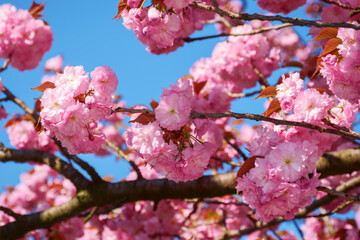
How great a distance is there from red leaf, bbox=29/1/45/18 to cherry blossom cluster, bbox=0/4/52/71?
41mm

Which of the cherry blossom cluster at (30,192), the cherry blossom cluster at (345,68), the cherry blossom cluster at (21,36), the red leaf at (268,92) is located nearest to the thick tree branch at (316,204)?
the cherry blossom cluster at (345,68)

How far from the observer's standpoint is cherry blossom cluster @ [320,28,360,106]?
1.69 m

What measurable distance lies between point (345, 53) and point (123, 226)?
338 cm

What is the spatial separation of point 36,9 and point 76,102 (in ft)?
8.87

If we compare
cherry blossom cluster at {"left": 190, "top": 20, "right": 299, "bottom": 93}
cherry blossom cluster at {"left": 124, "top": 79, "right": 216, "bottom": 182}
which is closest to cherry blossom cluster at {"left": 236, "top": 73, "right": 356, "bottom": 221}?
cherry blossom cluster at {"left": 124, "top": 79, "right": 216, "bottom": 182}

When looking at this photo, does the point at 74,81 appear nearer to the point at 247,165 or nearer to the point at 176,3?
the point at 176,3

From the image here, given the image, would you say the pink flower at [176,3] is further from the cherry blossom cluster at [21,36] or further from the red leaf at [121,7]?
the cherry blossom cluster at [21,36]

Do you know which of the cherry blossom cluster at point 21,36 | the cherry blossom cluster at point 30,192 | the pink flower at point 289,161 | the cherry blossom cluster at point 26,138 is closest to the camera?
the pink flower at point 289,161

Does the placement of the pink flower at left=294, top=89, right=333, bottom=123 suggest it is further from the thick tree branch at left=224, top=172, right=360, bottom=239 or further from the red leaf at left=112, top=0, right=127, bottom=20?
the thick tree branch at left=224, top=172, right=360, bottom=239

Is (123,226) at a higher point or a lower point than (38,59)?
lower

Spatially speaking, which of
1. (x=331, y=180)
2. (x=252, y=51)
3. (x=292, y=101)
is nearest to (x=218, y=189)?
(x=292, y=101)

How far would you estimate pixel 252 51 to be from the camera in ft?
12.6

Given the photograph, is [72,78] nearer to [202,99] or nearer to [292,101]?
[292,101]

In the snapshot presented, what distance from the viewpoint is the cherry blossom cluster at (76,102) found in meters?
1.57
